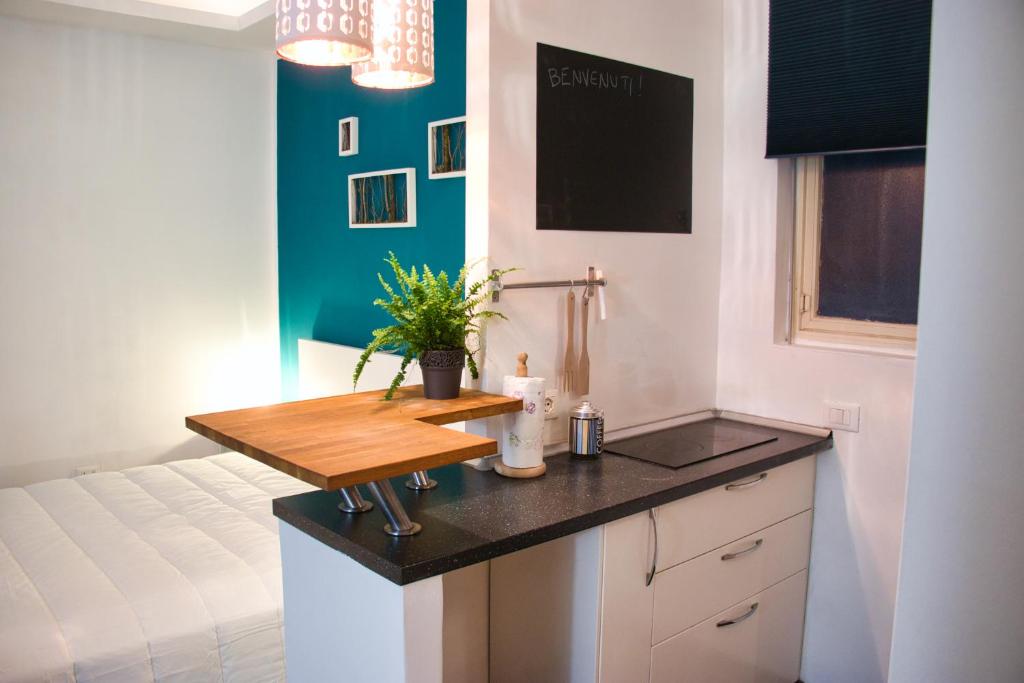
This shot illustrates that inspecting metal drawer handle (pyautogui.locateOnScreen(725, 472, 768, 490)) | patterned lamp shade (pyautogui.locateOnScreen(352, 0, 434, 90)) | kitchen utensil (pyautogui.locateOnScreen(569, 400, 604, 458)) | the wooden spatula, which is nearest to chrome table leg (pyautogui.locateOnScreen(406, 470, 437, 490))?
kitchen utensil (pyautogui.locateOnScreen(569, 400, 604, 458))

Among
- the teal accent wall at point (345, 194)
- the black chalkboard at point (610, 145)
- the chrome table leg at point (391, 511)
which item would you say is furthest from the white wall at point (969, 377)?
the teal accent wall at point (345, 194)

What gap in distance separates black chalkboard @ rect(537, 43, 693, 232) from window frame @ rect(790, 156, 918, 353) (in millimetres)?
379

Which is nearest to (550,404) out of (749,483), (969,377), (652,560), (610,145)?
(652,560)

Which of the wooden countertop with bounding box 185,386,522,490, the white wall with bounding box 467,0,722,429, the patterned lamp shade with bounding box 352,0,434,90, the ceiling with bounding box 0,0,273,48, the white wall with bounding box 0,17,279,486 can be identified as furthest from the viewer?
the white wall with bounding box 0,17,279,486

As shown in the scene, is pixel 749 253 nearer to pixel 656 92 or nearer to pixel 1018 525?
pixel 656 92

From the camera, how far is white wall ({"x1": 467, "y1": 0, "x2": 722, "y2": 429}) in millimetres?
2152

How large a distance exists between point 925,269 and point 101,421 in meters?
4.40

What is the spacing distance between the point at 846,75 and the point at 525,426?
1.43m

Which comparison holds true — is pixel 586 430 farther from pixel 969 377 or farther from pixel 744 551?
pixel 969 377

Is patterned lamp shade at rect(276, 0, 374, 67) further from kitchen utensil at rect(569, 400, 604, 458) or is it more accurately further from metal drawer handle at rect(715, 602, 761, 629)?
metal drawer handle at rect(715, 602, 761, 629)

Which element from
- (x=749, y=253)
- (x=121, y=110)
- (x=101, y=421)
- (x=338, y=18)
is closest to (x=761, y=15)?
(x=749, y=253)

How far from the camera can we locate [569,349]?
7.70ft

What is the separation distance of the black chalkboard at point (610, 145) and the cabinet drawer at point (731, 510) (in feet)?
2.72

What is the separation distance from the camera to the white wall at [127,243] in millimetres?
4023
